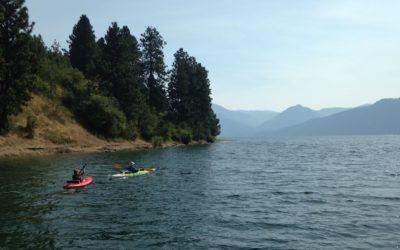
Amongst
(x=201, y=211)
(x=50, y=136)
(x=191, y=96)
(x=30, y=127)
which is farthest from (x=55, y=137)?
(x=191, y=96)

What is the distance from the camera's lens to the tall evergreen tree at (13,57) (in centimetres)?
6738

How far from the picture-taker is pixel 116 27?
100438 millimetres

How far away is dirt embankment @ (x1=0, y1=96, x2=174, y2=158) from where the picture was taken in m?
68.1

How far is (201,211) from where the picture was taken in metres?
28.4

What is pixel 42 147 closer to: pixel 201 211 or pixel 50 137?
pixel 50 137

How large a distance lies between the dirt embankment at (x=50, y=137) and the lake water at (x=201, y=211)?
69.5ft

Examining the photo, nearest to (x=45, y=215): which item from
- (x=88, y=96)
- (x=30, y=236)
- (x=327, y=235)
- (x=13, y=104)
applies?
(x=30, y=236)

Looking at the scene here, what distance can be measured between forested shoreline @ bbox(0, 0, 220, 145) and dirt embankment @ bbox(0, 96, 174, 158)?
79.5 inches

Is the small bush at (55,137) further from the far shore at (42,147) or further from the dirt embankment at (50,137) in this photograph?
the far shore at (42,147)

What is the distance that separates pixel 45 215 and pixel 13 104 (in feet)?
153

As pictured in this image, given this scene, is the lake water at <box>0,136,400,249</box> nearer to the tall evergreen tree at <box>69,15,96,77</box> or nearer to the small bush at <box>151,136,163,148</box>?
the small bush at <box>151,136,163,148</box>

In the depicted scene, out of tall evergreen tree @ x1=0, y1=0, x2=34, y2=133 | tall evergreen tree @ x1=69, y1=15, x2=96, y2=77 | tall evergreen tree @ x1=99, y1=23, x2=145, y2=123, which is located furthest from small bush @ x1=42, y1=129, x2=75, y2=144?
tall evergreen tree @ x1=69, y1=15, x2=96, y2=77

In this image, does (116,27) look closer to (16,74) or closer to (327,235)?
(16,74)

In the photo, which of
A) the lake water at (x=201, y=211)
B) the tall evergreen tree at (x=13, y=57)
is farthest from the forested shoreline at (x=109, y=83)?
the lake water at (x=201, y=211)
